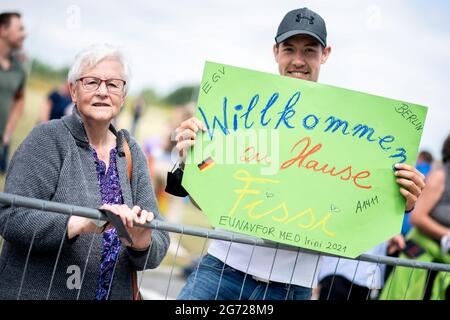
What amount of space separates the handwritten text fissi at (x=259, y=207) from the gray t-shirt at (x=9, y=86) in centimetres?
485

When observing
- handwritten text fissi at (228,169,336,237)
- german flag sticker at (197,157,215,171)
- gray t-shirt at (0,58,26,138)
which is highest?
gray t-shirt at (0,58,26,138)

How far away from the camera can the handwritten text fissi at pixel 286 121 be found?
10.0 feet

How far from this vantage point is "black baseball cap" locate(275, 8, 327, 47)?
11.0ft

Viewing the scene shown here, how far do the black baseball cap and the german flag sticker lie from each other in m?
0.71

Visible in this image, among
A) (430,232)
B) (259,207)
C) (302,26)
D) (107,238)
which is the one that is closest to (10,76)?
(430,232)

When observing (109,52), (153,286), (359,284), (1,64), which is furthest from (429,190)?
(1,64)

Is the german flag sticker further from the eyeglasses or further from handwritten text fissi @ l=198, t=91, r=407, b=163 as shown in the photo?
the eyeglasses

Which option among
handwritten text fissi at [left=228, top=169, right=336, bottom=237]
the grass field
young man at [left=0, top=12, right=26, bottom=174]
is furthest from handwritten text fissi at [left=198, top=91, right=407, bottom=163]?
the grass field

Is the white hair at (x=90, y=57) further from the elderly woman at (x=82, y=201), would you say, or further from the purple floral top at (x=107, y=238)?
the purple floral top at (x=107, y=238)

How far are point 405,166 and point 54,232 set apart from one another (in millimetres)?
1423

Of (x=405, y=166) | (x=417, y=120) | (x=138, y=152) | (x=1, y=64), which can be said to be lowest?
(x=138, y=152)
